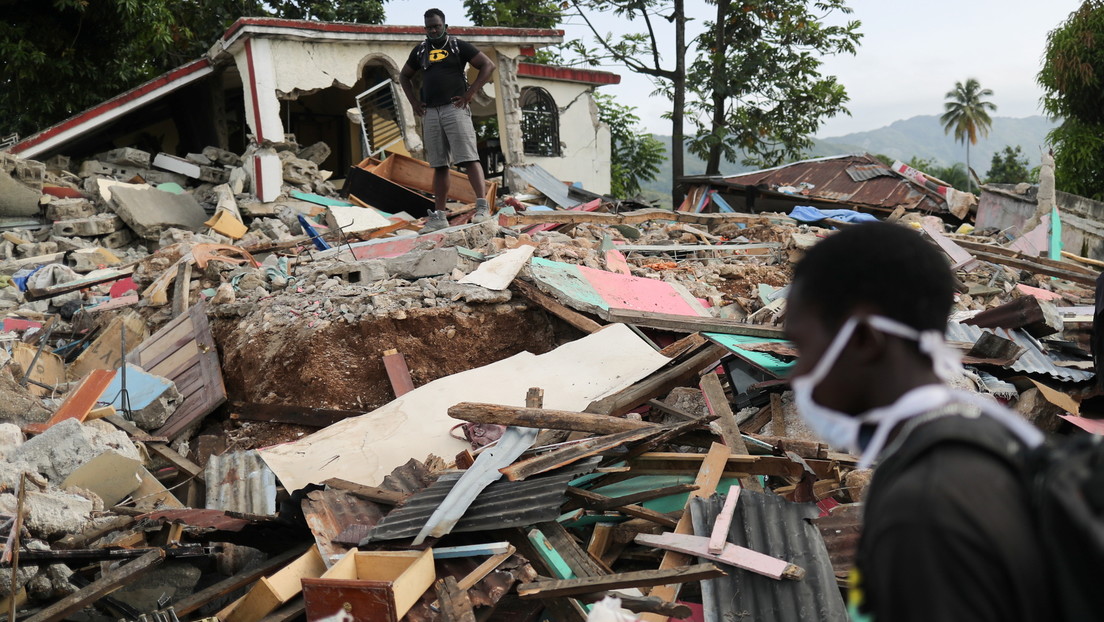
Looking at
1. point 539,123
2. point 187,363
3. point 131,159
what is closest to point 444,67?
point 187,363

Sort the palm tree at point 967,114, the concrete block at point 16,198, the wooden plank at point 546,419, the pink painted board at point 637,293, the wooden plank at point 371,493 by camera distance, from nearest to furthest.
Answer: the wooden plank at point 371,493
the wooden plank at point 546,419
the pink painted board at point 637,293
the concrete block at point 16,198
the palm tree at point 967,114

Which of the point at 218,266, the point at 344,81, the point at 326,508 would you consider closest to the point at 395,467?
the point at 326,508

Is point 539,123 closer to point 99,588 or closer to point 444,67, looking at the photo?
A: point 444,67

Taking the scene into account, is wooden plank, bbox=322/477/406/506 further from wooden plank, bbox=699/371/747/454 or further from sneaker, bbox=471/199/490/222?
→ sneaker, bbox=471/199/490/222

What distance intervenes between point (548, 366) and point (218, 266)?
360 cm

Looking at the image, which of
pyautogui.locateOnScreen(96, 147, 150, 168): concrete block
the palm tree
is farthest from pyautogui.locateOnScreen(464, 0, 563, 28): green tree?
the palm tree

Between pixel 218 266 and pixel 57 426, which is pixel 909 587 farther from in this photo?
pixel 218 266

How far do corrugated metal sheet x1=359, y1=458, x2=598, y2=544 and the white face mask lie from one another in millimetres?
2342

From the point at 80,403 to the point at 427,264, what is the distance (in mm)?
2676

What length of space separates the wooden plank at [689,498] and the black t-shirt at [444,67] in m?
5.51

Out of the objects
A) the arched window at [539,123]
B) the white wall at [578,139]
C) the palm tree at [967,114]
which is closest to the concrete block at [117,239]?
the white wall at [578,139]

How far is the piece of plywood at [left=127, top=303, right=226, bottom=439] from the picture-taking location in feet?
20.2

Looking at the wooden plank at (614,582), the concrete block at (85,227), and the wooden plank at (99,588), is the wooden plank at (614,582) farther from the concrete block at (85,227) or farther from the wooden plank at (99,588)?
the concrete block at (85,227)

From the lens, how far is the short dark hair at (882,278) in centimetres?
131
